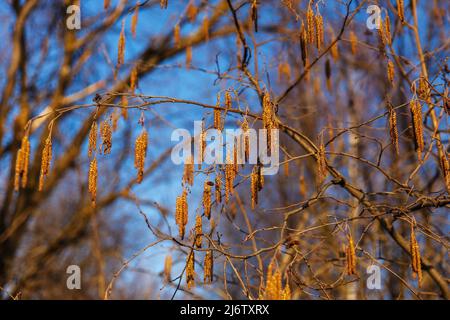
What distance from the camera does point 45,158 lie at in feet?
8.18

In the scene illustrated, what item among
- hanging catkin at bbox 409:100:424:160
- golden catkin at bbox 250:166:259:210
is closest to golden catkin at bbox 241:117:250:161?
golden catkin at bbox 250:166:259:210

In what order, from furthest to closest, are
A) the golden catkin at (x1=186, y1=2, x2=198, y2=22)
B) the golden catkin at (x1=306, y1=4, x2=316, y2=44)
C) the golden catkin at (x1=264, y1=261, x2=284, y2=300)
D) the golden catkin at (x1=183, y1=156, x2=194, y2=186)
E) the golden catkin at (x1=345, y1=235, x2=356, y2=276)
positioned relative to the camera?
the golden catkin at (x1=186, y1=2, x2=198, y2=22)
the golden catkin at (x1=306, y1=4, x2=316, y2=44)
the golden catkin at (x1=183, y1=156, x2=194, y2=186)
the golden catkin at (x1=345, y1=235, x2=356, y2=276)
the golden catkin at (x1=264, y1=261, x2=284, y2=300)

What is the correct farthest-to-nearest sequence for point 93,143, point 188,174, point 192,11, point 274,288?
point 192,11
point 188,174
point 93,143
point 274,288

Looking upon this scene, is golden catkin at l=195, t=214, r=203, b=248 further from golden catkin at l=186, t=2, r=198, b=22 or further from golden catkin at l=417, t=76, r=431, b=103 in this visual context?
golden catkin at l=186, t=2, r=198, b=22

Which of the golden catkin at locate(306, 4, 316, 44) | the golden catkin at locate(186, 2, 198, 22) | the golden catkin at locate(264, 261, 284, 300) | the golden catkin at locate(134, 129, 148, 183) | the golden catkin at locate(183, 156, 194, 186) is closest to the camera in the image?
the golden catkin at locate(264, 261, 284, 300)

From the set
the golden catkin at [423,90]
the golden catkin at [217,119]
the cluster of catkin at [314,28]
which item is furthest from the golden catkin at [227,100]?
the golden catkin at [423,90]

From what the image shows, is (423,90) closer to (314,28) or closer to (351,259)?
(314,28)

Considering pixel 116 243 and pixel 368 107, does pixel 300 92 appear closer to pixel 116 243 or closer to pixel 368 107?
pixel 368 107

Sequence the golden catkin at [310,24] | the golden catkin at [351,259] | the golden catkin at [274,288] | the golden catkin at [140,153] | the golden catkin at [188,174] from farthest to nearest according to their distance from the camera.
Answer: the golden catkin at [310,24] → the golden catkin at [188,174] → the golden catkin at [140,153] → the golden catkin at [351,259] → the golden catkin at [274,288]

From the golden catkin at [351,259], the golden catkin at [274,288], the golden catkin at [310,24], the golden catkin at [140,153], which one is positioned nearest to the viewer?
the golden catkin at [274,288]

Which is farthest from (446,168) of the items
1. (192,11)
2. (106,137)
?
(192,11)

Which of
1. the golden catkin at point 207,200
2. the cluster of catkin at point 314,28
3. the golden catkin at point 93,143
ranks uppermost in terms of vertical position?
the cluster of catkin at point 314,28

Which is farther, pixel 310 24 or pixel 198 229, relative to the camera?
pixel 310 24

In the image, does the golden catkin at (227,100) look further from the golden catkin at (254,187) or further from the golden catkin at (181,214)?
the golden catkin at (181,214)
